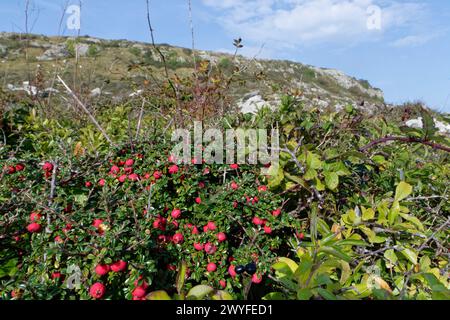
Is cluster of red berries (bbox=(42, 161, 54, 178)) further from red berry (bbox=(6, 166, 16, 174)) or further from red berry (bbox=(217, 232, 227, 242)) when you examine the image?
red berry (bbox=(217, 232, 227, 242))

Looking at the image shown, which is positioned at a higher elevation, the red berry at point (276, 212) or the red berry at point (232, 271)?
the red berry at point (276, 212)

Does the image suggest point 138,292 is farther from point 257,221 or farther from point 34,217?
point 257,221

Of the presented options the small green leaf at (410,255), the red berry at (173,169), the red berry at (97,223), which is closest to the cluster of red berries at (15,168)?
the red berry at (97,223)

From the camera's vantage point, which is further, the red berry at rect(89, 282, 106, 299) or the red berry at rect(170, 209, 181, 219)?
the red berry at rect(170, 209, 181, 219)

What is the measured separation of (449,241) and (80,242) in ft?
6.02

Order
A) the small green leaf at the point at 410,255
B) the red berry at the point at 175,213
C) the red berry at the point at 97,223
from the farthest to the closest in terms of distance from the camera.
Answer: the red berry at the point at 175,213 → the small green leaf at the point at 410,255 → the red berry at the point at 97,223

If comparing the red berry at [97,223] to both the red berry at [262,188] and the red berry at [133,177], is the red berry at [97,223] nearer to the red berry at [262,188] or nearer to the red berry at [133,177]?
the red berry at [133,177]

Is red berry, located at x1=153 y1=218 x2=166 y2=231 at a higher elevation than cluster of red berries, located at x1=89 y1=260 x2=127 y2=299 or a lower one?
higher

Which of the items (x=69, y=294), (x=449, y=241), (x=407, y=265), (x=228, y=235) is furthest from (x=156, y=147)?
(x=449, y=241)

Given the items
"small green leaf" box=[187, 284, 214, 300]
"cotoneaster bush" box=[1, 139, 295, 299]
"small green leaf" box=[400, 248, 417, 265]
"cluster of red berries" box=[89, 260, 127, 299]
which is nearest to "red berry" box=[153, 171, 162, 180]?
"cotoneaster bush" box=[1, 139, 295, 299]

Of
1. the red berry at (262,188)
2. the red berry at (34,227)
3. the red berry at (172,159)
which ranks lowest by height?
the red berry at (34,227)

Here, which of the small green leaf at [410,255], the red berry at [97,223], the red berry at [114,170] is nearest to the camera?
the red berry at [97,223]

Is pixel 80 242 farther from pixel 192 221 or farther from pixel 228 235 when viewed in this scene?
pixel 228 235

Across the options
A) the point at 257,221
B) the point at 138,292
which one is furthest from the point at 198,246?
the point at 138,292
